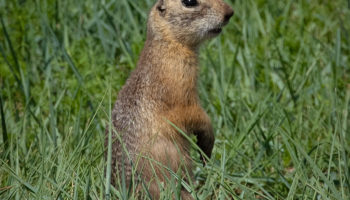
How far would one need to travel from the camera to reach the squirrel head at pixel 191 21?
4.04 meters

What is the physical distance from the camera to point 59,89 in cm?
527

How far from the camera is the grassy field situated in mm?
3875

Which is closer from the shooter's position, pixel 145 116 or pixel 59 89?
pixel 145 116

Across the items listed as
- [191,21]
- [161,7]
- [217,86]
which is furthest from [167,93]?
[217,86]

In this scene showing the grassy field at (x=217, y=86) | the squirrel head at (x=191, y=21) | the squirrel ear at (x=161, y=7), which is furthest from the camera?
the squirrel ear at (x=161, y=7)

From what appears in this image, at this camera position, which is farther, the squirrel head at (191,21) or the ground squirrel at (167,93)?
the squirrel head at (191,21)

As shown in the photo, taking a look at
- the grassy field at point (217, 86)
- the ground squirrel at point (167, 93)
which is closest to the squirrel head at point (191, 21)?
the ground squirrel at point (167, 93)

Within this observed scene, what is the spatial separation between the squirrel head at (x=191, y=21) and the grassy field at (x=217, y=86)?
0.71m

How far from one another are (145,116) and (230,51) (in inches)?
87.1

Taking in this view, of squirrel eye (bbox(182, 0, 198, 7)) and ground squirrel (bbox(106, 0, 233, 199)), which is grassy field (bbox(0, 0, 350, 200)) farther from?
squirrel eye (bbox(182, 0, 198, 7))

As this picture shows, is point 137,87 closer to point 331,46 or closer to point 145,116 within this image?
point 145,116

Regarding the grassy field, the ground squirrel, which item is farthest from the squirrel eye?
the grassy field

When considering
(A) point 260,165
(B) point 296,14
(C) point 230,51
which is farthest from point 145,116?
(B) point 296,14

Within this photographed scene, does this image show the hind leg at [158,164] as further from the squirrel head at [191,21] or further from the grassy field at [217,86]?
the squirrel head at [191,21]
